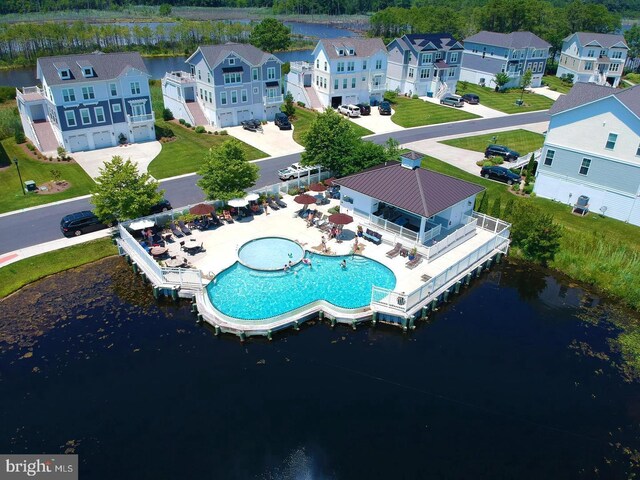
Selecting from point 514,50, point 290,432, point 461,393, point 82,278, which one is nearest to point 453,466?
point 461,393

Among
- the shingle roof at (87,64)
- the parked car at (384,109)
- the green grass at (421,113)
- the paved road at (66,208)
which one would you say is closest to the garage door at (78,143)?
the shingle roof at (87,64)

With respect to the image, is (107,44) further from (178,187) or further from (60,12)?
(178,187)

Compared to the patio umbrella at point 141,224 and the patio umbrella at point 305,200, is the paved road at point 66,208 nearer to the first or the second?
the patio umbrella at point 141,224

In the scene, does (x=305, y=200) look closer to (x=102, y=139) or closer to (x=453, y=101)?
(x=102, y=139)

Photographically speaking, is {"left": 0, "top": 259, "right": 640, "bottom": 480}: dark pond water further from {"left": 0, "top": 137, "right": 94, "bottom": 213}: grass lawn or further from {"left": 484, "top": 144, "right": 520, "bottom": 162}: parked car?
{"left": 484, "top": 144, "right": 520, "bottom": 162}: parked car

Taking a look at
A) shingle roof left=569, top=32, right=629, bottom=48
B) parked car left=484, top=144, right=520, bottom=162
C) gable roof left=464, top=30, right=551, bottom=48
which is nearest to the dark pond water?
parked car left=484, top=144, right=520, bottom=162
